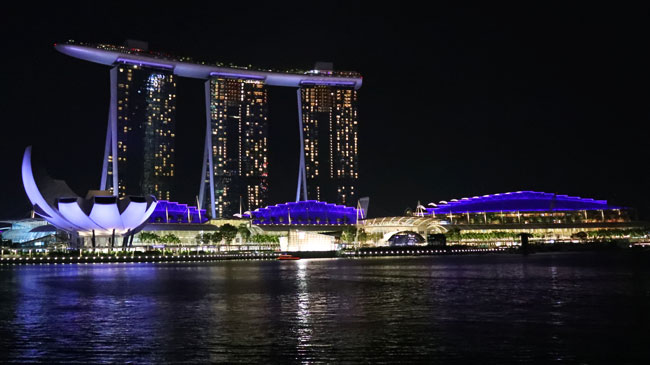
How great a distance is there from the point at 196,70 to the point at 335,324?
4591 inches

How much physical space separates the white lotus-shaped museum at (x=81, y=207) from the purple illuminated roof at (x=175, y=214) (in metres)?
28.9

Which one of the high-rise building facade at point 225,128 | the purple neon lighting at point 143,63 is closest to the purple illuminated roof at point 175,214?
the high-rise building facade at point 225,128

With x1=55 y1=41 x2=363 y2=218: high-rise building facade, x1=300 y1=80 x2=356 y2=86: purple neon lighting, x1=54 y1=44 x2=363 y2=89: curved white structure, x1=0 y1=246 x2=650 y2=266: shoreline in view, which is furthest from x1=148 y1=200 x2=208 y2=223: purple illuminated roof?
x1=300 y1=80 x2=356 y2=86: purple neon lighting

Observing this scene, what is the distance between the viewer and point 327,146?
5477 inches

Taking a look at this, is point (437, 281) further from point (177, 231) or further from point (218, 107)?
point (218, 107)

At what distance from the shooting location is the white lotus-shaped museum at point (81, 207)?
7394 cm

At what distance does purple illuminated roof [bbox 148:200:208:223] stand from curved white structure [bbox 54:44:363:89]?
27.6m

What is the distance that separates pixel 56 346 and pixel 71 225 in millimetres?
68088

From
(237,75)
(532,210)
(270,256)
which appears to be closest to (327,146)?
(237,75)

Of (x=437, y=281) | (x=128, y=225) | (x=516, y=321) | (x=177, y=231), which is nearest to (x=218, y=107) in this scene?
(x=177, y=231)

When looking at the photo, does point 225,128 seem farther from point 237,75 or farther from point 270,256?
point 270,256

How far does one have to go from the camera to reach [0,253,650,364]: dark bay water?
43.4ft

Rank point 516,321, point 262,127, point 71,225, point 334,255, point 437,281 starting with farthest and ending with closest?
1. point 262,127
2. point 334,255
3. point 71,225
4. point 437,281
5. point 516,321

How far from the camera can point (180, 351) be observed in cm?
1375
